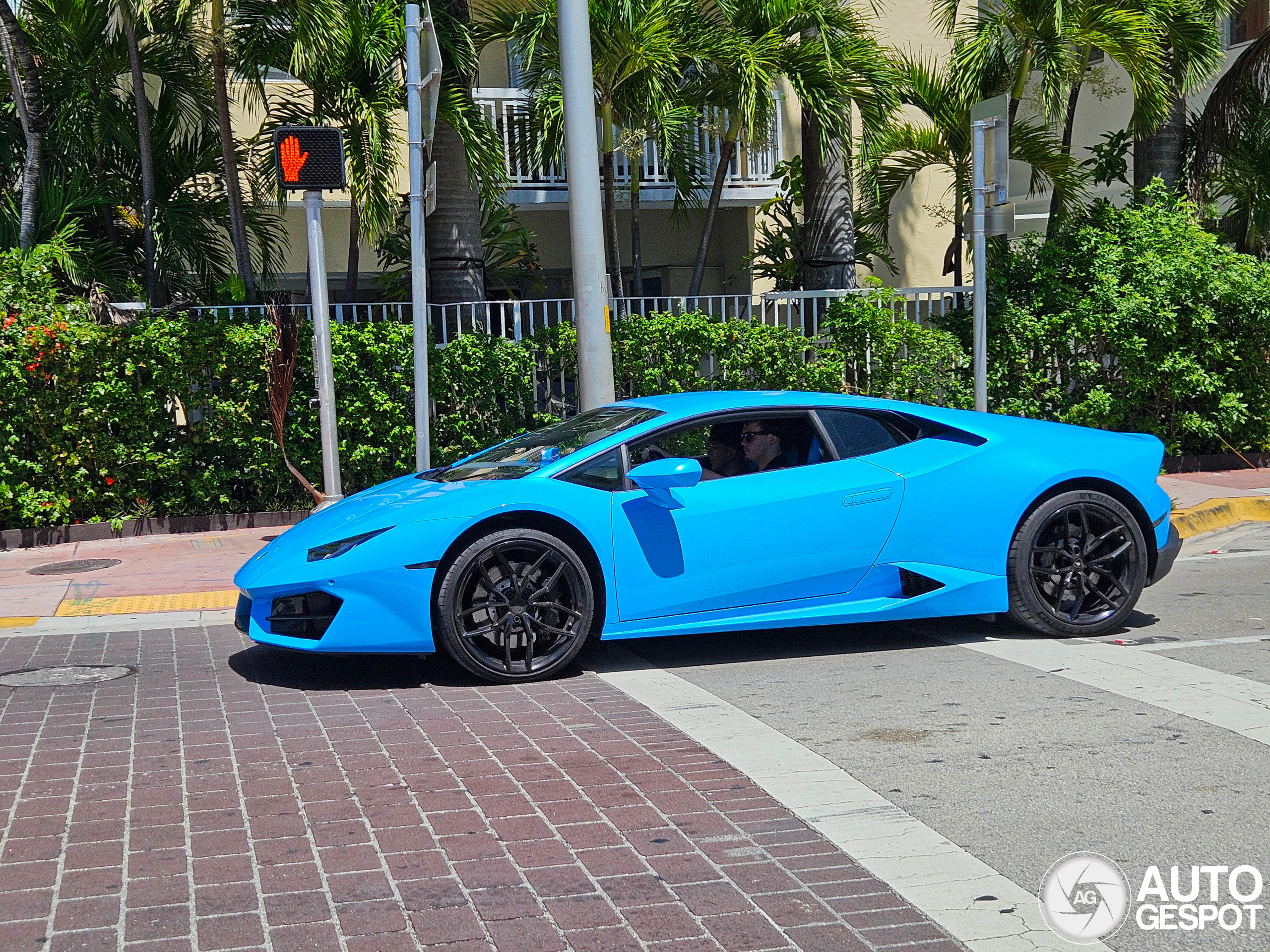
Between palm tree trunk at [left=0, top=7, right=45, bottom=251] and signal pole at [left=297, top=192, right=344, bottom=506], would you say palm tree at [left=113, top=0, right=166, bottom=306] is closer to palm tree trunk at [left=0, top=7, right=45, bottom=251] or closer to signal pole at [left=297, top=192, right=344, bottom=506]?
palm tree trunk at [left=0, top=7, right=45, bottom=251]

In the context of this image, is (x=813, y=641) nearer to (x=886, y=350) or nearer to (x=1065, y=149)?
(x=886, y=350)

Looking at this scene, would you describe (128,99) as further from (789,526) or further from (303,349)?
(789,526)

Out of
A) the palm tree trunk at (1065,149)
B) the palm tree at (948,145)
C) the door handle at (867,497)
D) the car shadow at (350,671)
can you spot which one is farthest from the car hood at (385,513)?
the palm tree trunk at (1065,149)

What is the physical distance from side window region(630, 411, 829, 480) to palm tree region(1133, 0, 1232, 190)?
8.65m

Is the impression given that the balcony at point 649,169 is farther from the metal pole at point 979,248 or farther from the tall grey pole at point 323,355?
the tall grey pole at point 323,355

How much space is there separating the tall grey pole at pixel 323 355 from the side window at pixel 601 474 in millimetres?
3654

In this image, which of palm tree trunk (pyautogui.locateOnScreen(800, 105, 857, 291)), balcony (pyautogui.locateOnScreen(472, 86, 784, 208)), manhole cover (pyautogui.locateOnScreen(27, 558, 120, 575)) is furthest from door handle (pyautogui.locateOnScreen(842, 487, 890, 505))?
balcony (pyautogui.locateOnScreen(472, 86, 784, 208))

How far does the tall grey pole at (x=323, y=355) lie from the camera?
944 centimetres

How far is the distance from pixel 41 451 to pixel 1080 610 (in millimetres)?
8079

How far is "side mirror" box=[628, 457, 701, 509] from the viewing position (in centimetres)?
614

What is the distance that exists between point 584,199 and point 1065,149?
6.80m

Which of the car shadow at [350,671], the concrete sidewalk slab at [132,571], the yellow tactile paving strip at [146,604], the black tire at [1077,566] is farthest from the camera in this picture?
the concrete sidewalk slab at [132,571]

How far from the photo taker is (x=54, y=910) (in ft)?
11.8

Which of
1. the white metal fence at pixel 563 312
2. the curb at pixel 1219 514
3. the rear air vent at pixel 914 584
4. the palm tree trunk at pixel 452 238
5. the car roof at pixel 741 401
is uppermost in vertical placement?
the palm tree trunk at pixel 452 238
